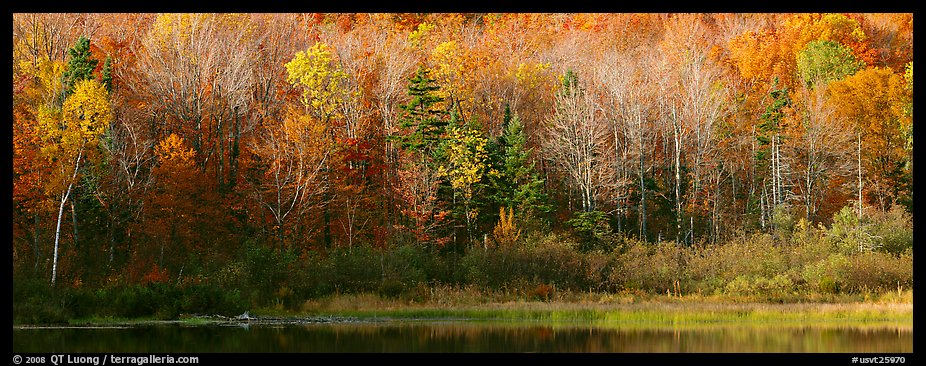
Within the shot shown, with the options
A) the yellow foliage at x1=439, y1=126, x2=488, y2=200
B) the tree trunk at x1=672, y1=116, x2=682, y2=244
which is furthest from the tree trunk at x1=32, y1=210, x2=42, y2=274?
the tree trunk at x1=672, y1=116, x2=682, y2=244

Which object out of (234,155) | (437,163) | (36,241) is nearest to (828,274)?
(437,163)

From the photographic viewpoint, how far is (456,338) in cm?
3083

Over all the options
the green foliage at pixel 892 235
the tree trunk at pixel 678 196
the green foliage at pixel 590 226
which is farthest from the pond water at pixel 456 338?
the tree trunk at pixel 678 196

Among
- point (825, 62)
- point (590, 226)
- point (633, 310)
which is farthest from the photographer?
point (825, 62)

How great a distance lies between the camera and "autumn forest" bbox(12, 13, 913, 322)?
44.9m

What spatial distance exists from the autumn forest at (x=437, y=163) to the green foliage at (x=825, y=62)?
0.71ft

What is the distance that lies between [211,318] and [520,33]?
180 ft

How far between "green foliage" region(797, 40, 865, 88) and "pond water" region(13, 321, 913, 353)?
42.6 meters

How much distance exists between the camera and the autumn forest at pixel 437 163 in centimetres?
4488

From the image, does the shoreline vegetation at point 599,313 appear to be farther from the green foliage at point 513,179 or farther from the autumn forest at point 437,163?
the green foliage at point 513,179

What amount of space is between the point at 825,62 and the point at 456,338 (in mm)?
51598

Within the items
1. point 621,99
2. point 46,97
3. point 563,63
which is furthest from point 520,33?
point 46,97

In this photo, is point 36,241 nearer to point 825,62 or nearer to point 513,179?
point 513,179

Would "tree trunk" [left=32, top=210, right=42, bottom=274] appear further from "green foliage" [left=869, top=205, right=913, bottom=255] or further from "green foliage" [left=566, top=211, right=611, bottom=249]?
"green foliage" [left=869, top=205, right=913, bottom=255]
